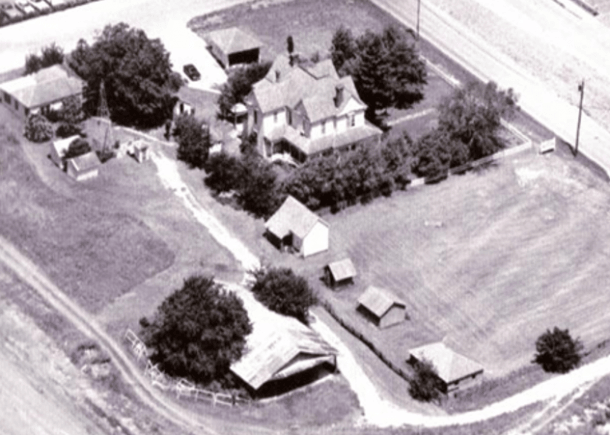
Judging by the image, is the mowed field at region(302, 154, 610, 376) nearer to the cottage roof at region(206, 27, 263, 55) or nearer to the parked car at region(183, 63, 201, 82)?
the parked car at region(183, 63, 201, 82)

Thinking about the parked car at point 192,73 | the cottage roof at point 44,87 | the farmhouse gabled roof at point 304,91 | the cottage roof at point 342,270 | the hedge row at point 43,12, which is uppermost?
the farmhouse gabled roof at point 304,91

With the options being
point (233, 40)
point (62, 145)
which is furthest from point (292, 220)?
point (233, 40)

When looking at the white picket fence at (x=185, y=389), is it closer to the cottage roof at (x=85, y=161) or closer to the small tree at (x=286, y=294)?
the small tree at (x=286, y=294)

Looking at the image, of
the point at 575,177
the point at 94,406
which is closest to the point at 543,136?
the point at 575,177

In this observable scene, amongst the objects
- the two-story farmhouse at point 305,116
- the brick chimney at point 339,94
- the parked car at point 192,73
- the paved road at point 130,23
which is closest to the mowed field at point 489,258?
the two-story farmhouse at point 305,116

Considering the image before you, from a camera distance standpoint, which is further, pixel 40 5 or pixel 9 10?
pixel 40 5

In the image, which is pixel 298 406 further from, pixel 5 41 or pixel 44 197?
pixel 5 41

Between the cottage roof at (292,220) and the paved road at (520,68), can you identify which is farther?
the paved road at (520,68)

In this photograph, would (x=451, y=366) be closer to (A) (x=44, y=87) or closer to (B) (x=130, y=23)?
(A) (x=44, y=87)
